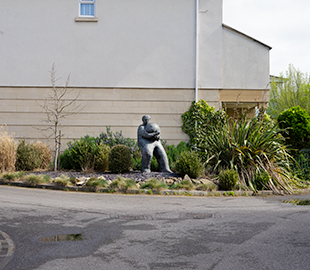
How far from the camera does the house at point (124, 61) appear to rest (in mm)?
16641

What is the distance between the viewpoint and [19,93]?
54.6ft

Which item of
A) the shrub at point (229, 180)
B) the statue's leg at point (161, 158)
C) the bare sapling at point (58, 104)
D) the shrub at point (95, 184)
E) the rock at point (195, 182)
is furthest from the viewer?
the bare sapling at point (58, 104)

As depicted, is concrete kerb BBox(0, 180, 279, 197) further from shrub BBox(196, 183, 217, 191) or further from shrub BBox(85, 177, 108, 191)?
shrub BBox(196, 183, 217, 191)

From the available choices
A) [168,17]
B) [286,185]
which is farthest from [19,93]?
[286,185]

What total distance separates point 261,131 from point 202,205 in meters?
5.28

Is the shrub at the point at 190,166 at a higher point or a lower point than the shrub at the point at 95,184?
higher

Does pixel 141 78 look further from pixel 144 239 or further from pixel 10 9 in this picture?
pixel 144 239

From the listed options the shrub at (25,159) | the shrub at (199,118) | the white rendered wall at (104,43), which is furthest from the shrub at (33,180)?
the shrub at (199,118)

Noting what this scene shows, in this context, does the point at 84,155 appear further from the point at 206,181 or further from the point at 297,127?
the point at 297,127

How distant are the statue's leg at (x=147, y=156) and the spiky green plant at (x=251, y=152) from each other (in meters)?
1.93

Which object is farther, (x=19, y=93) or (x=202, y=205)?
(x=19, y=93)

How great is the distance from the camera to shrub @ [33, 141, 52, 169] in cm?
1448

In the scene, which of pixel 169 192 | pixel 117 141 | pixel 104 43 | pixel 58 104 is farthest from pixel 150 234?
pixel 104 43

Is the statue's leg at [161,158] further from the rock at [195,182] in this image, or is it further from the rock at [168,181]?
the rock at [195,182]
